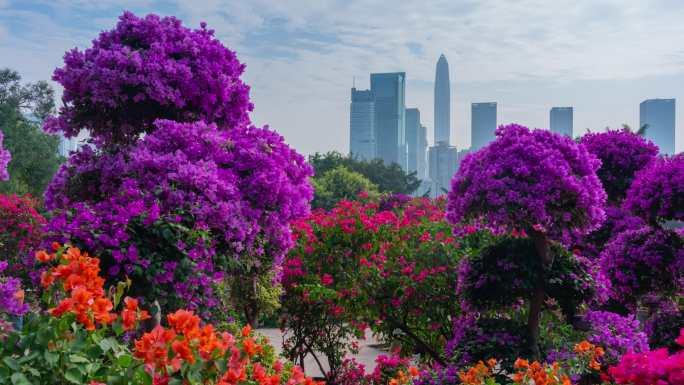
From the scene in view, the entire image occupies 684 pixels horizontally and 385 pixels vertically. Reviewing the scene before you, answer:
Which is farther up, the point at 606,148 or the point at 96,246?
the point at 606,148

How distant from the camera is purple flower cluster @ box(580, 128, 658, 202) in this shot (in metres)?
7.97

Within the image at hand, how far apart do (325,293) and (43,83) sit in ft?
76.1

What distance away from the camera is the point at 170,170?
15.9ft

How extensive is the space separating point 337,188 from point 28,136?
1311 centimetres

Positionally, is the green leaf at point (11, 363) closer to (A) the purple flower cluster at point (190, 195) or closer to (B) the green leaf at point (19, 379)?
(B) the green leaf at point (19, 379)

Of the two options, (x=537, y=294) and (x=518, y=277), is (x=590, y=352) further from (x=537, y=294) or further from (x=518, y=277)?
(x=537, y=294)

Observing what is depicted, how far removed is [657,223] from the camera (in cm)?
671

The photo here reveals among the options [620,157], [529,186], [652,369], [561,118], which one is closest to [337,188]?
[620,157]

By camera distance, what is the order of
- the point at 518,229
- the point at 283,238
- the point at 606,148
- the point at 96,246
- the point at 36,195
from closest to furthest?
the point at 96,246
the point at 518,229
the point at 283,238
the point at 606,148
the point at 36,195

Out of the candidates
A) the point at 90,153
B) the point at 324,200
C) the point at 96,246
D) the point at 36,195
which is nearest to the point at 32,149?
the point at 36,195

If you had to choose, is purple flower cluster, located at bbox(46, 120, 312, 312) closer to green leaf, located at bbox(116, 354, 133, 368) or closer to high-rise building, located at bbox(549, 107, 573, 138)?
green leaf, located at bbox(116, 354, 133, 368)

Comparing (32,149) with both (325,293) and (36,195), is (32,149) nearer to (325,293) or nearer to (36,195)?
(36,195)

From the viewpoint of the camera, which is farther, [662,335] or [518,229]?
[662,335]

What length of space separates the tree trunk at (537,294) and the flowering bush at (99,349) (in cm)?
334
